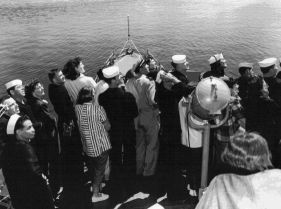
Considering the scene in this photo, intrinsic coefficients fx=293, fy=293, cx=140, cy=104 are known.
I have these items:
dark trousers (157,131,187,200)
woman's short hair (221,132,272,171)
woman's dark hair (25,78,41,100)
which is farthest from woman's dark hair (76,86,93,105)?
woman's short hair (221,132,272,171)

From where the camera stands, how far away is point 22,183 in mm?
3018

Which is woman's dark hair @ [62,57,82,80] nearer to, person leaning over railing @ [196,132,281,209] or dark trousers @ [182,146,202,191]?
dark trousers @ [182,146,202,191]

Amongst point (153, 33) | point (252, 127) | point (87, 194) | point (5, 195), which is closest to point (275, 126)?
point (252, 127)

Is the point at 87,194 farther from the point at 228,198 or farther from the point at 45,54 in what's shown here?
the point at 45,54

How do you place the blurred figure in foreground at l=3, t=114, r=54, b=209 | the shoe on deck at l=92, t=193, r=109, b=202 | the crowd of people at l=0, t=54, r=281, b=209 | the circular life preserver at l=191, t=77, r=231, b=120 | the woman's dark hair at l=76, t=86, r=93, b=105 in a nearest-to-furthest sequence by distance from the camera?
the circular life preserver at l=191, t=77, r=231, b=120 < the blurred figure in foreground at l=3, t=114, r=54, b=209 < the woman's dark hair at l=76, t=86, r=93, b=105 < the crowd of people at l=0, t=54, r=281, b=209 < the shoe on deck at l=92, t=193, r=109, b=202

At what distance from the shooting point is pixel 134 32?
28672 millimetres

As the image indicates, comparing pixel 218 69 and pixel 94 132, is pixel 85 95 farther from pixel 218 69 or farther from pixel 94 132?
pixel 218 69

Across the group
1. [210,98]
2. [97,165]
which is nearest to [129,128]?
[97,165]

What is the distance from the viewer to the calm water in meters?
21.7

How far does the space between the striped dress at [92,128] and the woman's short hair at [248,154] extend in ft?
7.74

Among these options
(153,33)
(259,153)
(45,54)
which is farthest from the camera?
(153,33)

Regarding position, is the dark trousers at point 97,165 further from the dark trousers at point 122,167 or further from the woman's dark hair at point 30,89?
the woman's dark hair at point 30,89

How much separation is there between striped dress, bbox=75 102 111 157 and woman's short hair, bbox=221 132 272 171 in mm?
2360

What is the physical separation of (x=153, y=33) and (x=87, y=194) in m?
24.9
